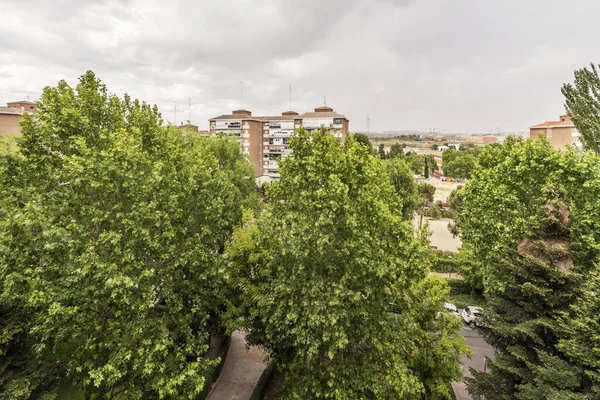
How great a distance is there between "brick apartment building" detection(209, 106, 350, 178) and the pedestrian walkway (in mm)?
43500

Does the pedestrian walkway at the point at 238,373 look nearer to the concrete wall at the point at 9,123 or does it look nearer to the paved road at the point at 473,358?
the paved road at the point at 473,358

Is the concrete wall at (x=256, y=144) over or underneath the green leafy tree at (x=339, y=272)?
over

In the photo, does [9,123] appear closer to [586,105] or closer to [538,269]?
[538,269]

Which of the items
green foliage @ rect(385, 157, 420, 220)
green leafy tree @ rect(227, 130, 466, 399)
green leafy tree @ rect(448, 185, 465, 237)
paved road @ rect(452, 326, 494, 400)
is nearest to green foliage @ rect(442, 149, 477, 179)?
green leafy tree @ rect(448, 185, 465, 237)

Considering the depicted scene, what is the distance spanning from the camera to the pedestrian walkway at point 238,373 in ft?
45.4

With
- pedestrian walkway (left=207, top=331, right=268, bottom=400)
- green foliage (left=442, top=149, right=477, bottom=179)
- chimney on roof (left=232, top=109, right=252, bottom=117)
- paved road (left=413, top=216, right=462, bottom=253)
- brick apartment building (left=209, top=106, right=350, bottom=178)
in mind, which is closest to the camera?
pedestrian walkway (left=207, top=331, right=268, bottom=400)

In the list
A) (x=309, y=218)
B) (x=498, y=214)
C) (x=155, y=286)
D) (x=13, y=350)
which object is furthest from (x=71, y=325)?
(x=498, y=214)

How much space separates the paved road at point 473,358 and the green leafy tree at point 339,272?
17.2ft

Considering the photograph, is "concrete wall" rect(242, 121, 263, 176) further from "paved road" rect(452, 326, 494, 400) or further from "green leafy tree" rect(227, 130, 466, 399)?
"green leafy tree" rect(227, 130, 466, 399)

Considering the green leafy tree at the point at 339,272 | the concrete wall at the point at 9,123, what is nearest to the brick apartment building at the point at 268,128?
the concrete wall at the point at 9,123

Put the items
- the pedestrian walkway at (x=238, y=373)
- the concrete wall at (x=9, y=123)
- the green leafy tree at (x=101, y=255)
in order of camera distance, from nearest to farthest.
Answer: the green leafy tree at (x=101, y=255) < the pedestrian walkway at (x=238, y=373) < the concrete wall at (x=9, y=123)

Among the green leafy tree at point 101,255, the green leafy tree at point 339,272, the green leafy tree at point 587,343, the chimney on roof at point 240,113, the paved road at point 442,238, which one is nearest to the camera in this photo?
the green leafy tree at point 587,343

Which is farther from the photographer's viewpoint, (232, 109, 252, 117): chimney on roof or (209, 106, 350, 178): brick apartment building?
(232, 109, 252, 117): chimney on roof

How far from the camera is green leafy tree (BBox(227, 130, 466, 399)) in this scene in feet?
29.0
